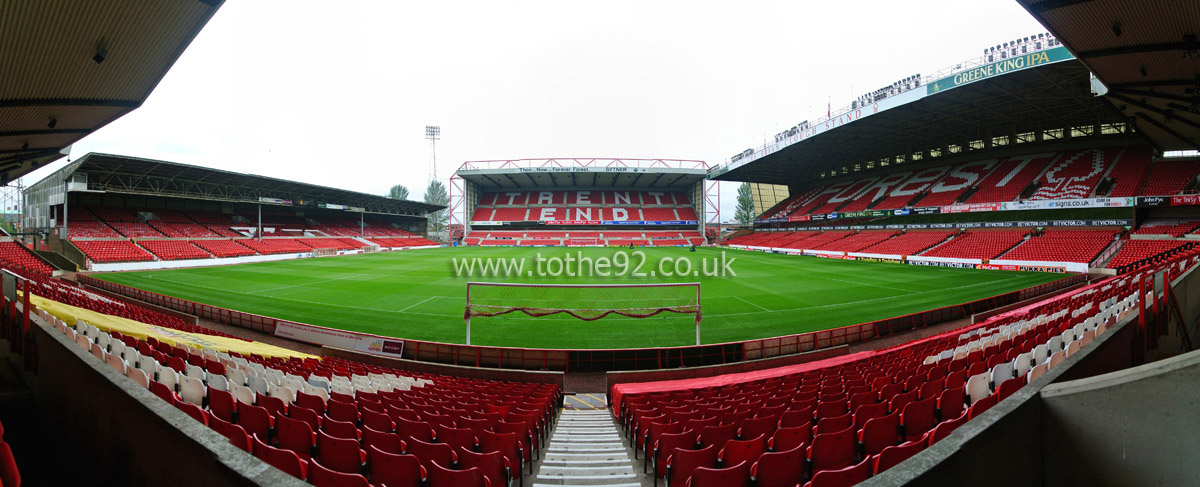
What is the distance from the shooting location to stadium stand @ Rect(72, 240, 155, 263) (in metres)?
30.1

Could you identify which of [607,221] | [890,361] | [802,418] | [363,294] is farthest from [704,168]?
[802,418]

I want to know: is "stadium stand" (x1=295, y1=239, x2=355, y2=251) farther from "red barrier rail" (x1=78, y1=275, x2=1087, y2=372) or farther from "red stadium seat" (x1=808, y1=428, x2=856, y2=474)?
"red stadium seat" (x1=808, y1=428, x2=856, y2=474)

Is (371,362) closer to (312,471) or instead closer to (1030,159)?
(312,471)

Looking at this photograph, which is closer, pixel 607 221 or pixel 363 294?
pixel 363 294

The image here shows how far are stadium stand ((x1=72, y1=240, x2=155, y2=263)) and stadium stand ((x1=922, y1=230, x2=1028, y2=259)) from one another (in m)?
61.3

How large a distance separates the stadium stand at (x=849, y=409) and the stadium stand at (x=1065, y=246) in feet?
86.1

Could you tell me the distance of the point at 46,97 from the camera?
8.41 metres

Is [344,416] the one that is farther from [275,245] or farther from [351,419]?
[275,245]

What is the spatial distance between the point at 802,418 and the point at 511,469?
2879 millimetres

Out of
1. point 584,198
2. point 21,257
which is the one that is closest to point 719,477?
point 21,257

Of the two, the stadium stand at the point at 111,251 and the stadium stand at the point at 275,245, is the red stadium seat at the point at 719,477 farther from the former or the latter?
the stadium stand at the point at 275,245

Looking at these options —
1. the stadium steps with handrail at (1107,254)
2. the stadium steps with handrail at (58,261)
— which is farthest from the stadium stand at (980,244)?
the stadium steps with handrail at (58,261)

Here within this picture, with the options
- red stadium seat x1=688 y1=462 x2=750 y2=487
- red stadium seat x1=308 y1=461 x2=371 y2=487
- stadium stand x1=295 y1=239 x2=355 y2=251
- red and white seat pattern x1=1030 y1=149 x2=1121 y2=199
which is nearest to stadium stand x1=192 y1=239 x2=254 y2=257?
stadium stand x1=295 y1=239 x2=355 y2=251

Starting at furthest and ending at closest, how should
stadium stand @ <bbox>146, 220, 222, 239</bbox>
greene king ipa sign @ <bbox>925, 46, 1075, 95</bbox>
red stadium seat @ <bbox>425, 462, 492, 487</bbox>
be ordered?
1. stadium stand @ <bbox>146, 220, 222, 239</bbox>
2. greene king ipa sign @ <bbox>925, 46, 1075, 95</bbox>
3. red stadium seat @ <bbox>425, 462, 492, 487</bbox>
